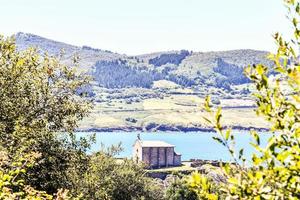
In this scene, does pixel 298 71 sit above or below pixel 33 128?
above

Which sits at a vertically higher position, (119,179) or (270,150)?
(270,150)

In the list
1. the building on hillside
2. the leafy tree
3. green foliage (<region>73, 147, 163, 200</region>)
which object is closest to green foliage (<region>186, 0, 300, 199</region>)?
the leafy tree

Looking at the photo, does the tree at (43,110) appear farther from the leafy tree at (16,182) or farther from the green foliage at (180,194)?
the green foliage at (180,194)

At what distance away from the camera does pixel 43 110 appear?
1024 inches

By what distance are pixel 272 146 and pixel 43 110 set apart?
888 inches

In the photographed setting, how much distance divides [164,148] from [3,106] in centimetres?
14258

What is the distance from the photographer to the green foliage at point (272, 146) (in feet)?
14.6

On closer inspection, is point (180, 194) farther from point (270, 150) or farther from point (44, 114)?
point (270, 150)

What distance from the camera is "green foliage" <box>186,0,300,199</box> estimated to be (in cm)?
444

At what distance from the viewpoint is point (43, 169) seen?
24.8 metres

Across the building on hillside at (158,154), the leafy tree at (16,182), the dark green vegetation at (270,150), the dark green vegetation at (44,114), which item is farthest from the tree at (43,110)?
the building on hillside at (158,154)

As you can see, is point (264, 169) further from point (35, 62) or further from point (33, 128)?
point (35, 62)

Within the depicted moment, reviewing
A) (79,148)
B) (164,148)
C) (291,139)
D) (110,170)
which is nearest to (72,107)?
(79,148)

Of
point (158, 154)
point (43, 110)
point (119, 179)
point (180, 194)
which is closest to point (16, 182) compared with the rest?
point (43, 110)
